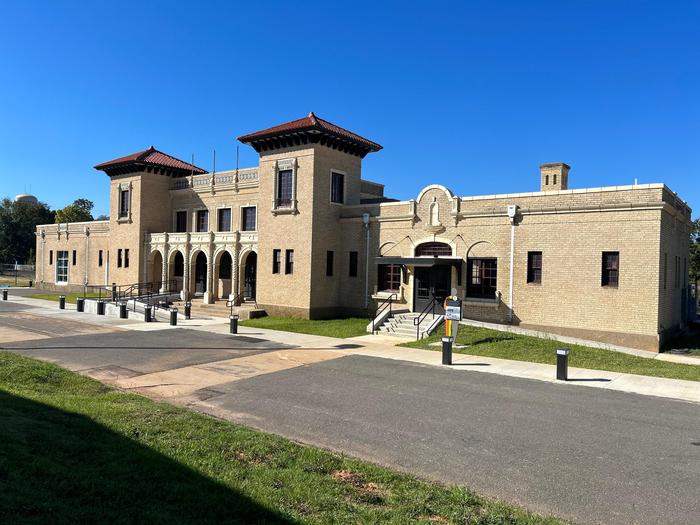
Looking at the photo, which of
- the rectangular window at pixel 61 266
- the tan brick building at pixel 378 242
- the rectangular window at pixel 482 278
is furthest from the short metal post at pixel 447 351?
the rectangular window at pixel 61 266

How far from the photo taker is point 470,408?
10875mm

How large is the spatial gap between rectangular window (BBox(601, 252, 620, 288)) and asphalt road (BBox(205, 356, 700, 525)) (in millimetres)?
9061

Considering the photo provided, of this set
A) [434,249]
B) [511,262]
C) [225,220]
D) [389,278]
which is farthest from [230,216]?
[511,262]

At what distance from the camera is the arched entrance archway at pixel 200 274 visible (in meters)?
36.1

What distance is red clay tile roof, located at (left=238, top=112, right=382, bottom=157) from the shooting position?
88.7ft

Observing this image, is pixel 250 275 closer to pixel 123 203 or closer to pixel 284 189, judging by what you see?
pixel 284 189

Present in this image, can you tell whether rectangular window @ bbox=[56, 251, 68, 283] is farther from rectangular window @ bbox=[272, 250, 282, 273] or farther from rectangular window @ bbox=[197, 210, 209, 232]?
rectangular window @ bbox=[272, 250, 282, 273]

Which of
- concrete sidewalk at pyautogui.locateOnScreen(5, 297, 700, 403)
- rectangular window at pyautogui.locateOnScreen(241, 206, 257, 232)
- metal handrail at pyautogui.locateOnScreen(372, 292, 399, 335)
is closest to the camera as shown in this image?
concrete sidewalk at pyautogui.locateOnScreen(5, 297, 700, 403)

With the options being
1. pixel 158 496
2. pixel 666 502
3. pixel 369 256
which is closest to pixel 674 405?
pixel 666 502

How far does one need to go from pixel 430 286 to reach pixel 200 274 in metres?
18.1

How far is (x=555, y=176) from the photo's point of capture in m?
26.9

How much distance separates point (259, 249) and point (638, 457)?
24110 millimetres

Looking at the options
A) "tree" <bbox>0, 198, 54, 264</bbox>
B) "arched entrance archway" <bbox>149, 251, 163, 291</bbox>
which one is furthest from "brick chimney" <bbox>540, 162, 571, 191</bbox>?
"tree" <bbox>0, 198, 54, 264</bbox>

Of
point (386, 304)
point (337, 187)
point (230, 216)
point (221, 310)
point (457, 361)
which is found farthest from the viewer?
point (230, 216)
